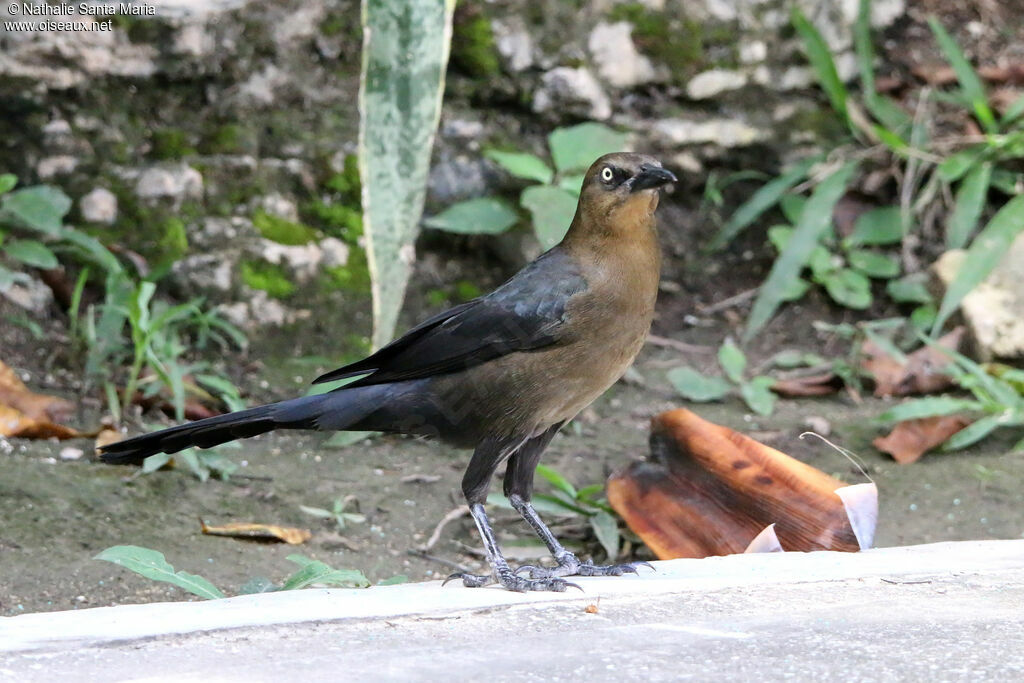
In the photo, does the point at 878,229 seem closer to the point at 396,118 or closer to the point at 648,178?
the point at 648,178

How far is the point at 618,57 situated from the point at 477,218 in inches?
40.4

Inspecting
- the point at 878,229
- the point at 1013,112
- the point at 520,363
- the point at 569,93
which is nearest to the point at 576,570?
the point at 520,363

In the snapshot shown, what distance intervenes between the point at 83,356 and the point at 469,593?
235 cm

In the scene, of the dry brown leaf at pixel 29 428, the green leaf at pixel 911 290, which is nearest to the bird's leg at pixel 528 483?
the dry brown leaf at pixel 29 428

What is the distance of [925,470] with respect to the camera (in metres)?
4.09

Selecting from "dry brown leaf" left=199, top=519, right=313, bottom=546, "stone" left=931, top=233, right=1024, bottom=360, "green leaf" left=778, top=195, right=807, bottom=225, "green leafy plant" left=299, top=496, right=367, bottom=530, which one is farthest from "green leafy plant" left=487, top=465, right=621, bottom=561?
"green leaf" left=778, top=195, right=807, bottom=225

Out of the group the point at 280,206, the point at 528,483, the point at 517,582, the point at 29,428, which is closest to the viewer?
the point at 517,582

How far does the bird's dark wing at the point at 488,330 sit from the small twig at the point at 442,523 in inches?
26.0

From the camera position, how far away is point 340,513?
368cm

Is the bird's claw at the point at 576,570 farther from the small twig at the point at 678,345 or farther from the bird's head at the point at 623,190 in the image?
the small twig at the point at 678,345

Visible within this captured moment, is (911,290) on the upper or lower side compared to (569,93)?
lower

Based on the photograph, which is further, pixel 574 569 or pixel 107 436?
pixel 107 436

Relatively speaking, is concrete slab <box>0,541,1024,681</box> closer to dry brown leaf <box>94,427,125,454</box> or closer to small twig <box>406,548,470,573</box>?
small twig <box>406,548,470,573</box>

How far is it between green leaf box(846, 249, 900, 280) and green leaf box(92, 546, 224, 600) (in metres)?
3.33
